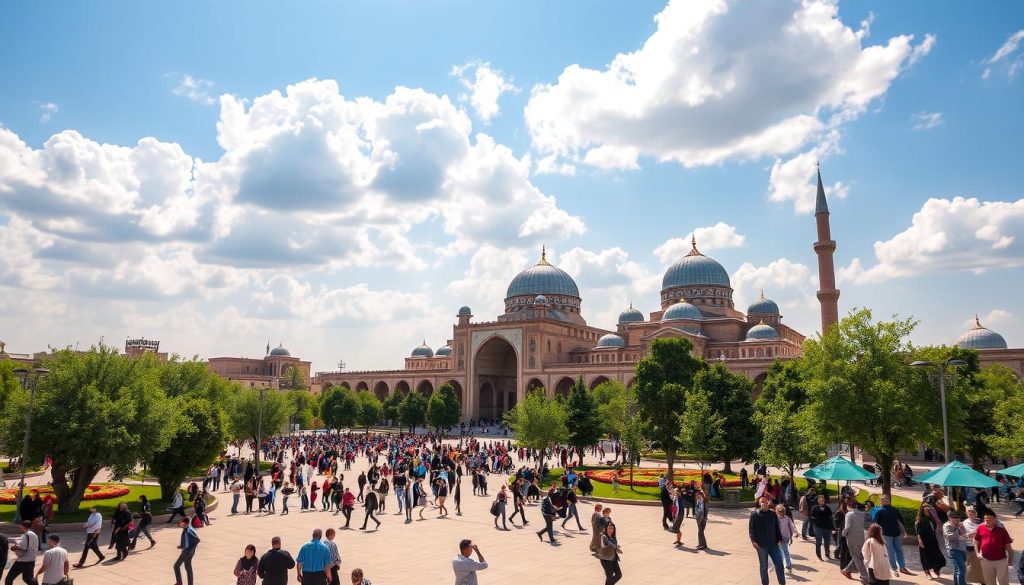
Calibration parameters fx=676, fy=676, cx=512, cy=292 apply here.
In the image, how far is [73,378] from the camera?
1880cm

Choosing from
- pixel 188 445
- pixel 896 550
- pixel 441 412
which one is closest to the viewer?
pixel 896 550

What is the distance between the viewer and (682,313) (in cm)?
6894

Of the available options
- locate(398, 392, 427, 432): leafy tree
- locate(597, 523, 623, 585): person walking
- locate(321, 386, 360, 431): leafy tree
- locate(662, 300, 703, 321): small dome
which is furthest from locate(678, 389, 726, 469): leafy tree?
locate(321, 386, 360, 431): leafy tree

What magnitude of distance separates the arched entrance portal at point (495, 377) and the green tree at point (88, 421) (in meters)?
54.6

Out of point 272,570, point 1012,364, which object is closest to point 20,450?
point 272,570

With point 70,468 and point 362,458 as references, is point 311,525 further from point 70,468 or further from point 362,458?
point 362,458

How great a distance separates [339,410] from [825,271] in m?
45.6

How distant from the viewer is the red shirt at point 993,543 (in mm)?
9961

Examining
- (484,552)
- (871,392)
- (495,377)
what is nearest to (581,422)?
(871,392)

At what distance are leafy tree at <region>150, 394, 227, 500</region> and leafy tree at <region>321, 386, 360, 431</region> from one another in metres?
44.7

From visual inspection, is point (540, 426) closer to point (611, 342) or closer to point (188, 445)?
point (188, 445)

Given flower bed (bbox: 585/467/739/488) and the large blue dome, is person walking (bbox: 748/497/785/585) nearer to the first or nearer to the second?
flower bed (bbox: 585/467/739/488)

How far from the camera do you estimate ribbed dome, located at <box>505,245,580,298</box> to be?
3265 inches

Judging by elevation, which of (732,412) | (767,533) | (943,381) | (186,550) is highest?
(943,381)
